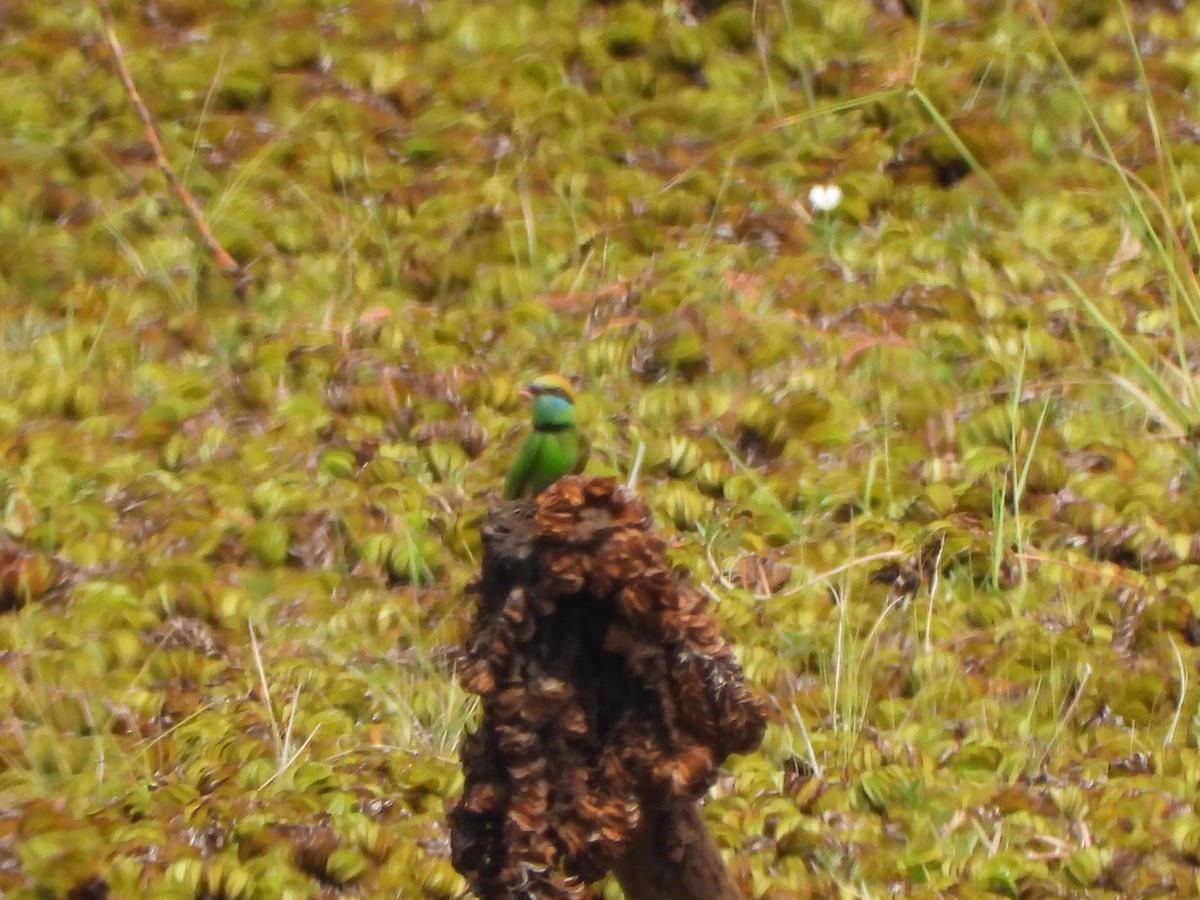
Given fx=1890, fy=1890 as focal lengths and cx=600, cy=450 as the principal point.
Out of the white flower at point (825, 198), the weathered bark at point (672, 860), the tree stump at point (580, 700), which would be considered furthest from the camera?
the white flower at point (825, 198)

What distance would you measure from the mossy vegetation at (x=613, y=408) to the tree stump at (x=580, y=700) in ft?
2.77

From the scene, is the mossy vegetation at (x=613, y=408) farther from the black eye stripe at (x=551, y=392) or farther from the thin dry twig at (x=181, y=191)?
the black eye stripe at (x=551, y=392)

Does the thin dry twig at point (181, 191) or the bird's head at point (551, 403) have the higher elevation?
the bird's head at point (551, 403)

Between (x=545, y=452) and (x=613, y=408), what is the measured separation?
143 cm

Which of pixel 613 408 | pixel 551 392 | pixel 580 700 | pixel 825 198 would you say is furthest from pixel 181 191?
pixel 580 700

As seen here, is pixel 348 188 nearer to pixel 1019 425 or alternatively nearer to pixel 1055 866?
pixel 1019 425

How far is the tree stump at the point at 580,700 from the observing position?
261 cm

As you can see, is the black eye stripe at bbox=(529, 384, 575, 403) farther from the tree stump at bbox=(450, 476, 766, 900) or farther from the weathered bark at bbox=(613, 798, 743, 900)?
the weathered bark at bbox=(613, 798, 743, 900)

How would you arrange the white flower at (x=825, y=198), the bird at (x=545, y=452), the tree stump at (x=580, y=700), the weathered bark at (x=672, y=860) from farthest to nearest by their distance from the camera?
the white flower at (x=825, y=198) < the bird at (x=545, y=452) < the weathered bark at (x=672, y=860) < the tree stump at (x=580, y=700)

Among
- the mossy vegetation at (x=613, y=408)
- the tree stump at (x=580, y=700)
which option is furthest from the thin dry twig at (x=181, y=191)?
the tree stump at (x=580, y=700)

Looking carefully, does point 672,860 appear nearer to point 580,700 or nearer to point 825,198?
point 580,700

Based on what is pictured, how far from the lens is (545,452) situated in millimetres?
3551

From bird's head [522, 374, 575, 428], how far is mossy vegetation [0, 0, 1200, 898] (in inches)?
25.2

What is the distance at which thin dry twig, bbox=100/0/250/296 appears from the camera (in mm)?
5500
